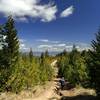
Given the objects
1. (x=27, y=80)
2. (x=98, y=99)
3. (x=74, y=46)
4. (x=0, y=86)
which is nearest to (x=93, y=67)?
(x=98, y=99)

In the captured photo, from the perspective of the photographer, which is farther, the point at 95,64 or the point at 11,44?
the point at 11,44

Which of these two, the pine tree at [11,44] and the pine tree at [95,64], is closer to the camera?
the pine tree at [95,64]

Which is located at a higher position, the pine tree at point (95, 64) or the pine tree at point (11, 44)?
the pine tree at point (11, 44)

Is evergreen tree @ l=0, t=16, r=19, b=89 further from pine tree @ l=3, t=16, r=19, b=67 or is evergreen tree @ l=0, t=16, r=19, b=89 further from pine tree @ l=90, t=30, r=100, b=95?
pine tree @ l=90, t=30, r=100, b=95

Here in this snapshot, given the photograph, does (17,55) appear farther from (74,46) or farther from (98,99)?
(74,46)

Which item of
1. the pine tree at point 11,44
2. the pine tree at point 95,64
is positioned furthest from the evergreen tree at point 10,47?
the pine tree at point 95,64

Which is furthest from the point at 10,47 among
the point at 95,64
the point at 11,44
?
the point at 95,64

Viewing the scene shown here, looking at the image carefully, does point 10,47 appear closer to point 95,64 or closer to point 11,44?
point 11,44

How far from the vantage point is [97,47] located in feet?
105

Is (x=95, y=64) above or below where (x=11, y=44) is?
below

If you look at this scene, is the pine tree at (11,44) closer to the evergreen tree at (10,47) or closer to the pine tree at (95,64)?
the evergreen tree at (10,47)

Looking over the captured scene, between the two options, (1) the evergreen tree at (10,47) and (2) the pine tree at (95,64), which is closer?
(2) the pine tree at (95,64)

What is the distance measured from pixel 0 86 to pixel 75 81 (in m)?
27.9

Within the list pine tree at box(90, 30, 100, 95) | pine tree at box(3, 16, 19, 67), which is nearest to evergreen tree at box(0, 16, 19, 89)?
pine tree at box(3, 16, 19, 67)
